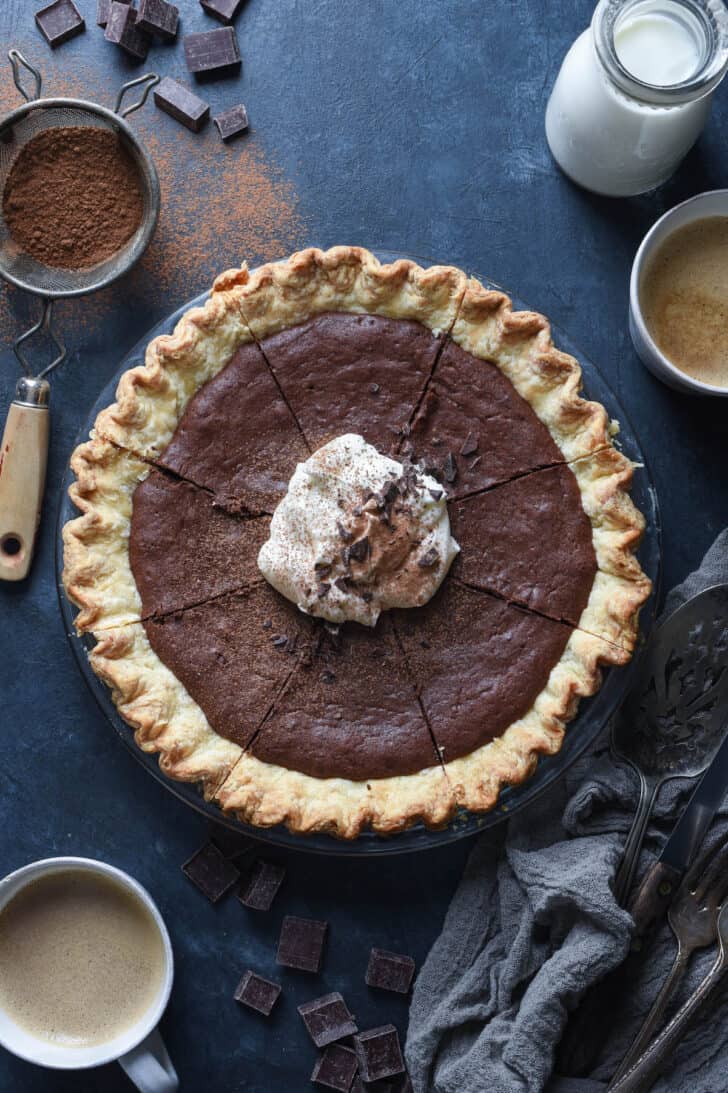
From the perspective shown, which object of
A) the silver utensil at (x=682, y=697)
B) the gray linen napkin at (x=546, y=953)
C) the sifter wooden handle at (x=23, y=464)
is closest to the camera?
the gray linen napkin at (x=546, y=953)

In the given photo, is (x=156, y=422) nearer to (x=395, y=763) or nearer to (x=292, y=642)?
(x=292, y=642)

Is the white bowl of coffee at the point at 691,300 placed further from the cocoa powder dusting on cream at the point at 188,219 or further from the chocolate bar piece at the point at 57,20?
the chocolate bar piece at the point at 57,20

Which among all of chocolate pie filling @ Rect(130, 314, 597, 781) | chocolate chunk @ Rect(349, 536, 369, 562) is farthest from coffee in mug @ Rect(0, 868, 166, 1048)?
chocolate chunk @ Rect(349, 536, 369, 562)

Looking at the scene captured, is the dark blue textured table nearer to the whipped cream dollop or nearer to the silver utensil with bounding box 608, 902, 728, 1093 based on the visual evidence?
the silver utensil with bounding box 608, 902, 728, 1093

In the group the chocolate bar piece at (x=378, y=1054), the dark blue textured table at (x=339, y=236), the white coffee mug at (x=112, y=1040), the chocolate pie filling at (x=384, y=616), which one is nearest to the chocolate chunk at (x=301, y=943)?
the dark blue textured table at (x=339, y=236)

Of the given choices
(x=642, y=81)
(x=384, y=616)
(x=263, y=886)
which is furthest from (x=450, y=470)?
(x=263, y=886)

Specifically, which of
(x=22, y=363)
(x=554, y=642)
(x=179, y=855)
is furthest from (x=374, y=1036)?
(x=22, y=363)
